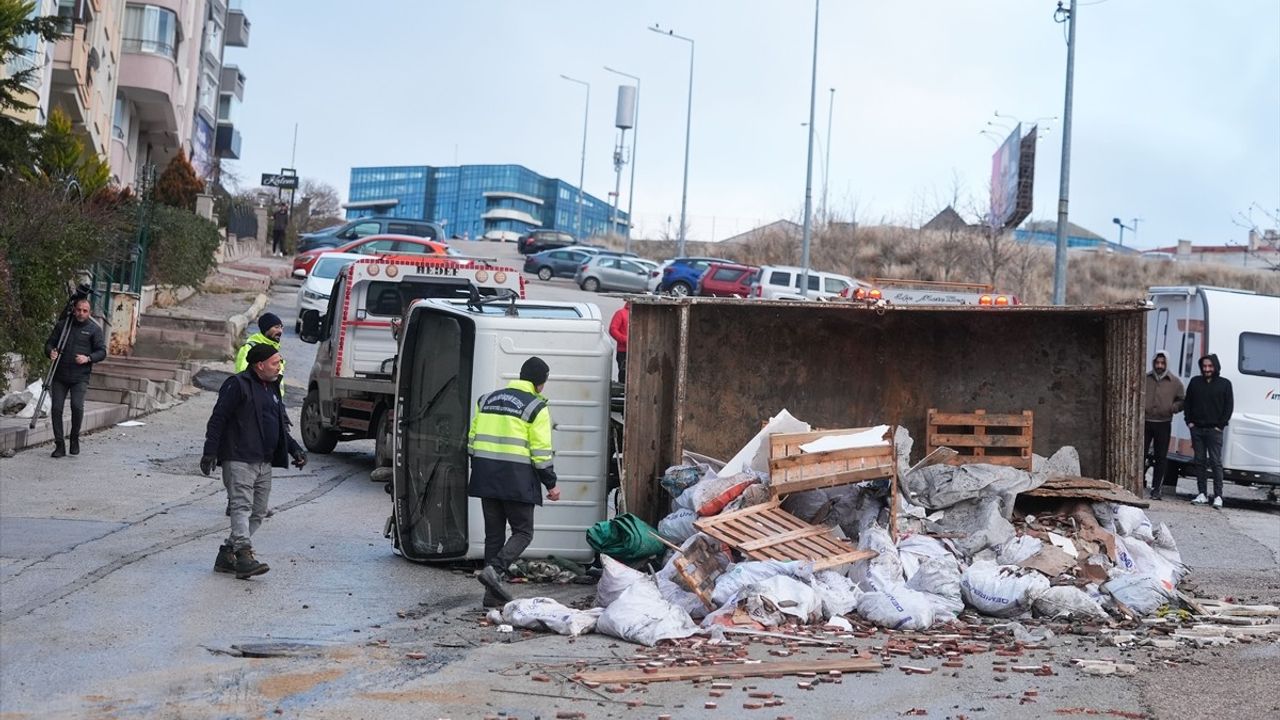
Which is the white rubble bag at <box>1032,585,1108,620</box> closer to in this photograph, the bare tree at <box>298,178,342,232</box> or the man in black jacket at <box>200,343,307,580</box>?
the man in black jacket at <box>200,343,307,580</box>

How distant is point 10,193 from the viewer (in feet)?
56.5

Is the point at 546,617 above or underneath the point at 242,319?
underneath

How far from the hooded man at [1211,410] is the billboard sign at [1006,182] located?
1290 inches

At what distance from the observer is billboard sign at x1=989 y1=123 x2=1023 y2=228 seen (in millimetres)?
49719

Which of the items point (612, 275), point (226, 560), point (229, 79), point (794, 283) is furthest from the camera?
point (229, 79)

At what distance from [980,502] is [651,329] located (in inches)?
114

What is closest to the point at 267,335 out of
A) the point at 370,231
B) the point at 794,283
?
the point at 794,283

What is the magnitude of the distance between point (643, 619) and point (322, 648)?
1.86m

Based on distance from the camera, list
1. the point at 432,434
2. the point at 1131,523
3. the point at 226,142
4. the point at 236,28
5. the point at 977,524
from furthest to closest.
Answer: the point at 226,142 < the point at 236,28 < the point at 1131,523 < the point at 432,434 < the point at 977,524

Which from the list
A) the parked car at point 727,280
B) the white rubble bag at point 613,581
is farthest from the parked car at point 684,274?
the white rubble bag at point 613,581

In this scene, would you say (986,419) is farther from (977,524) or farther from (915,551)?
(915,551)

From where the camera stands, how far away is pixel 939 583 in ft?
31.9

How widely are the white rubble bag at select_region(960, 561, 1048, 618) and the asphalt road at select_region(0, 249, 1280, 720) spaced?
692mm

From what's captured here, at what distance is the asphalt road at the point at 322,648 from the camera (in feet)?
21.5
